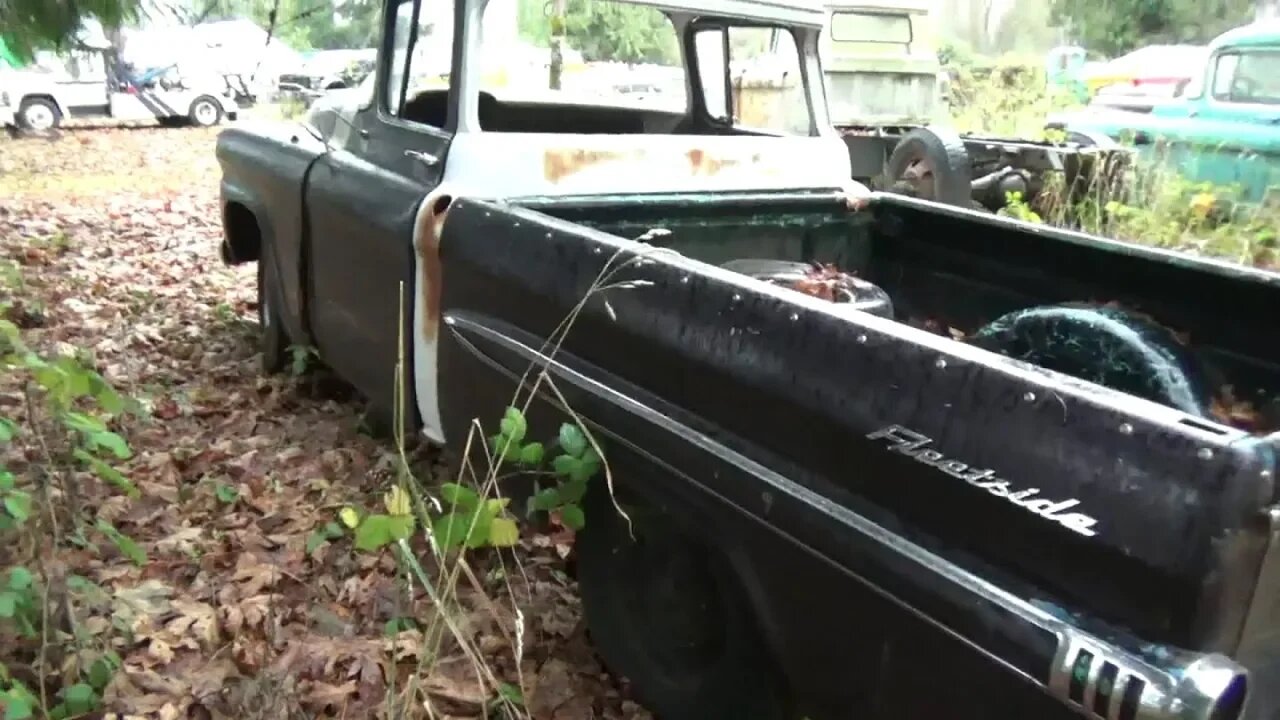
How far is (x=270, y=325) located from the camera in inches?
190

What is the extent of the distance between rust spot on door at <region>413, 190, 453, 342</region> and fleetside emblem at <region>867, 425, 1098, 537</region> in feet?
5.64

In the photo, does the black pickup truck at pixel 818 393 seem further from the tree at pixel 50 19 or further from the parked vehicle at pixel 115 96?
the parked vehicle at pixel 115 96

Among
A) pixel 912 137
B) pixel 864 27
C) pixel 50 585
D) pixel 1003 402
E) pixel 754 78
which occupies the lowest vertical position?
pixel 50 585

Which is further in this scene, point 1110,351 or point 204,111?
point 204,111

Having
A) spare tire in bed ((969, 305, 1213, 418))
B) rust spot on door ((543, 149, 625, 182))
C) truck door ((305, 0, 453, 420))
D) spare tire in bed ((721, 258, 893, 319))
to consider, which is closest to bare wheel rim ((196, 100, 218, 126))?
truck door ((305, 0, 453, 420))

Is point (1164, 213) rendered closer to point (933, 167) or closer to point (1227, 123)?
point (1227, 123)

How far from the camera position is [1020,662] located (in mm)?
1523

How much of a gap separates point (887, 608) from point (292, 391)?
3536 mm

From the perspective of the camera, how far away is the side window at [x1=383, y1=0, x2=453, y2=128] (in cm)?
366

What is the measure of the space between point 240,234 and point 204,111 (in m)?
13.1

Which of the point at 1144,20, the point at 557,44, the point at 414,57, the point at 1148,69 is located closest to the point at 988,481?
the point at 414,57

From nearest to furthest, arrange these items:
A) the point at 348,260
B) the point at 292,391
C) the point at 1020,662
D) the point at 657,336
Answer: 1. the point at 1020,662
2. the point at 657,336
3. the point at 348,260
4. the point at 292,391

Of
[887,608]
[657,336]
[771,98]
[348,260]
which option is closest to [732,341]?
[657,336]

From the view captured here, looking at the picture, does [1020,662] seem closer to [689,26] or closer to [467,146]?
[467,146]
